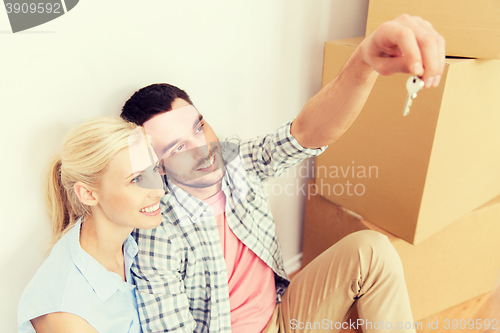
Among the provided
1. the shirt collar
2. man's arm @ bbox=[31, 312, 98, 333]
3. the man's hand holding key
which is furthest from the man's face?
the man's hand holding key

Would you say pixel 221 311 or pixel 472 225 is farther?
pixel 472 225

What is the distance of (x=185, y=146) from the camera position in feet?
2.74

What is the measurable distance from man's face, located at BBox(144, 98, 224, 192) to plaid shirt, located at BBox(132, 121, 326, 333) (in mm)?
46

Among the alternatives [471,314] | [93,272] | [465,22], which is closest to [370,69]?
[465,22]

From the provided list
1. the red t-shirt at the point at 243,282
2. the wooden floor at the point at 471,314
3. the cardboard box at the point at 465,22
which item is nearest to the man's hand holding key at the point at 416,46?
the cardboard box at the point at 465,22

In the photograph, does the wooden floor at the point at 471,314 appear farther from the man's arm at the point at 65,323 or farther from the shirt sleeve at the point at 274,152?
the man's arm at the point at 65,323

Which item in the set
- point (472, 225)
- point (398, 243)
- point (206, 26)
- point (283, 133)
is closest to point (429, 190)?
point (398, 243)

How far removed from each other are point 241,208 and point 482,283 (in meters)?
0.99

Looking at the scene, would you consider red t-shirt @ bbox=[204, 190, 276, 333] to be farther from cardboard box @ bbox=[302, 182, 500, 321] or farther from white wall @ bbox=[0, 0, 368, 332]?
cardboard box @ bbox=[302, 182, 500, 321]

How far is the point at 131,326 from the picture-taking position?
81 centimetres

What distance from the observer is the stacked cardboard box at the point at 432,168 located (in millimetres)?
869

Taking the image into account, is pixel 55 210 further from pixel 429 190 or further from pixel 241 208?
pixel 429 190

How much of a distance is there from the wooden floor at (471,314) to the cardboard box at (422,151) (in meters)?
0.40

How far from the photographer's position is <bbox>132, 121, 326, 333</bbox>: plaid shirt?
0.83 m
